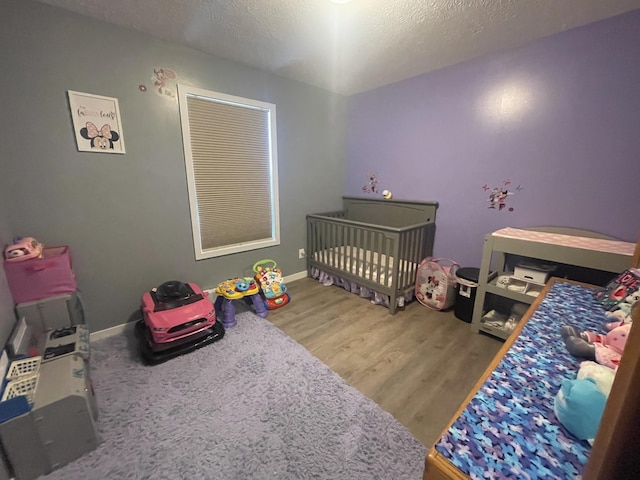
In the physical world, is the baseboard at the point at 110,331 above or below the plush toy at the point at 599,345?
below

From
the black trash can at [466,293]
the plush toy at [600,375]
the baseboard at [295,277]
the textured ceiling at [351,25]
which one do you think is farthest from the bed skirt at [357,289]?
the textured ceiling at [351,25]

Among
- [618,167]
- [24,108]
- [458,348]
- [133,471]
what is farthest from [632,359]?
[24,108]

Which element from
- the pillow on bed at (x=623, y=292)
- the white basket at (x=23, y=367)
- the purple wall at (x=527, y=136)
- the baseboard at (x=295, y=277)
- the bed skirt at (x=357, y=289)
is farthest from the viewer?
the baseboard at (x=295, y=277)

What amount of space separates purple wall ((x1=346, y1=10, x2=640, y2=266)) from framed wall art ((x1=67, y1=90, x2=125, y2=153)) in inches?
101

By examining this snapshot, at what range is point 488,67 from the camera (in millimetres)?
2270

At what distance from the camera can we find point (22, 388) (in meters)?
1.22

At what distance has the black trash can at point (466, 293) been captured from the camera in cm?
229

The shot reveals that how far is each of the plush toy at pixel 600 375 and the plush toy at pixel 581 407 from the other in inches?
0.7

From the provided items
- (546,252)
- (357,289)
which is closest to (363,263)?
(357,289)

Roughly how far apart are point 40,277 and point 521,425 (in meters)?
2.52

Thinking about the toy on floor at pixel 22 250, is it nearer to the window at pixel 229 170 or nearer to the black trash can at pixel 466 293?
the window at pixel 229 170

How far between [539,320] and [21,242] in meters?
3.02

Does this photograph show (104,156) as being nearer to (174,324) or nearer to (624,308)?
(174,324)

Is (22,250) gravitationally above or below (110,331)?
above
